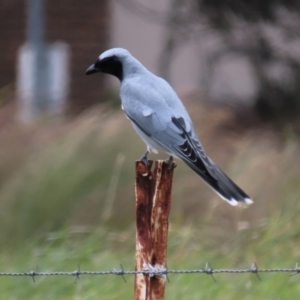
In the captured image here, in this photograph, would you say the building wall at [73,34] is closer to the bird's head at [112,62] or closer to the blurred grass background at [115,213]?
the blurred grass background at [115,213]

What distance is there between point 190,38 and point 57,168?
28.3 ft

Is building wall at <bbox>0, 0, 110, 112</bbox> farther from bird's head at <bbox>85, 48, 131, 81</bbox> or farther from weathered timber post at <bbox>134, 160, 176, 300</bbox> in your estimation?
weathered timber post at <bbox>134, 160, 176, 300</bbox>

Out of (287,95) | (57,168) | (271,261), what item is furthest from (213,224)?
(287,95)

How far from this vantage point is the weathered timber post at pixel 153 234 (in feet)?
12.6

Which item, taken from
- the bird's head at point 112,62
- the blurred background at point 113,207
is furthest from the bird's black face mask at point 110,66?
the blurred background at point 113,207

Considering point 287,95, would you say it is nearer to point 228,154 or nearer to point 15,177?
point 228,154

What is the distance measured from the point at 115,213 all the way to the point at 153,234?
3.20 m

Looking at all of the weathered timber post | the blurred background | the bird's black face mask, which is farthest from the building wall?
the weathered timber post

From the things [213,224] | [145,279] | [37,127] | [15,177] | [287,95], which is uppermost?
[287,95]

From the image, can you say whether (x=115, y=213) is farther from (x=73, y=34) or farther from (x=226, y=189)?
(x=73, y=34)

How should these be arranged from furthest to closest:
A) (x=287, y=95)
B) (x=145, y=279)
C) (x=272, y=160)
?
(x=287, y=95), (x=272, y=160), (x=145, y=279)

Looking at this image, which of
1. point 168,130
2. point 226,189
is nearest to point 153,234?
point 226,189

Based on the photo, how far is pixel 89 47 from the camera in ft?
51.7

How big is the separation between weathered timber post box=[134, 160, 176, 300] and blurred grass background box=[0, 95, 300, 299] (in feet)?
5.75
